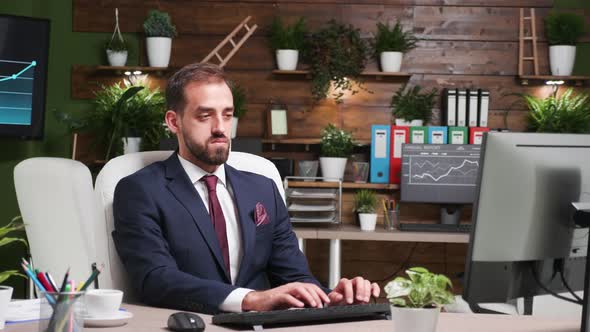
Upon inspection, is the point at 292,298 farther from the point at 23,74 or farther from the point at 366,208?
the point at 23,74

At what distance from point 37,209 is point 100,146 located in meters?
2.44

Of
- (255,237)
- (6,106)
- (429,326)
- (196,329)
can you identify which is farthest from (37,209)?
(6,106)

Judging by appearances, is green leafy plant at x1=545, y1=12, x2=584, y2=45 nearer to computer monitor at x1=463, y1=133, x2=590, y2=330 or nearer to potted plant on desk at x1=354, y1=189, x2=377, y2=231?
potted plant on desk at x1=354, y1=189, x2=377, y2=231

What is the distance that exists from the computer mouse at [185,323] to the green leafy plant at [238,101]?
10.0 ft

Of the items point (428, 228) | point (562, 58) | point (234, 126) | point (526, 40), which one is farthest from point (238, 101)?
point (562, 58)

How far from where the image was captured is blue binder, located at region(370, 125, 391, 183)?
4.57 m

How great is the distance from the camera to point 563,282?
5.56 feet

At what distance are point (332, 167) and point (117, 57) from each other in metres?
1.35

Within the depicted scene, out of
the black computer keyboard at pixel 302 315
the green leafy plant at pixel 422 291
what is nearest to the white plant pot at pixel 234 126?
the black computer keyboard at pixel 302 315

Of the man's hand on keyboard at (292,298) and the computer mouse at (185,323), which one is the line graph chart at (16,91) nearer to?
the man's hand on keyboard at (292,298)

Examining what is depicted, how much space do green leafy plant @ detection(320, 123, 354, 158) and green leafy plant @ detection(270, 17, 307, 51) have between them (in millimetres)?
533

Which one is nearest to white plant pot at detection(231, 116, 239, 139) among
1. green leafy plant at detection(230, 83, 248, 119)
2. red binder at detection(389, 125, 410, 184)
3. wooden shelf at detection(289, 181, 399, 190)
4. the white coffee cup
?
green leafy plant at detection(230, 83, 248, 119)

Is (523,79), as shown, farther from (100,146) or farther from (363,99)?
(100,146)

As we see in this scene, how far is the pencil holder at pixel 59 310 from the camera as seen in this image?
1332 mm
